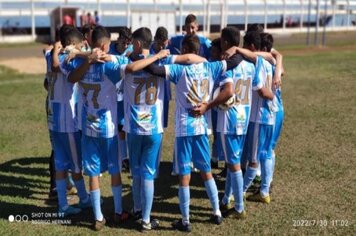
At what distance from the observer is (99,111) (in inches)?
215

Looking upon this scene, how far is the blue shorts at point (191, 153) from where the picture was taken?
5434mm

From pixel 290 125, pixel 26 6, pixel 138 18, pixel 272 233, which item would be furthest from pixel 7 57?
pixel 272 233

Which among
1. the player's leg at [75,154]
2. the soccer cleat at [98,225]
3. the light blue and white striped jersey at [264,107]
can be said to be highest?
the light blue and white striped jersey at [264,107]

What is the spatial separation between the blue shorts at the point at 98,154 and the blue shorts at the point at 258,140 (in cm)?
180

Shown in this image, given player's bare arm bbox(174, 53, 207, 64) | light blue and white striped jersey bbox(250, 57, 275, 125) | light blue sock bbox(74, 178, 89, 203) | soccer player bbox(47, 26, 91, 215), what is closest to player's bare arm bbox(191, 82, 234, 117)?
player's bare arm bbox(174, 53, 207, 64)

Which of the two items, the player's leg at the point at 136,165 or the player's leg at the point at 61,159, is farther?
the player's leg at the point at 61,159

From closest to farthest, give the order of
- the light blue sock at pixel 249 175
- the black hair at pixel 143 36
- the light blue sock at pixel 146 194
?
the black hair at pixel 143 36, the light blue sock at pixel 146 194, the light blue sock at pixel 249 175

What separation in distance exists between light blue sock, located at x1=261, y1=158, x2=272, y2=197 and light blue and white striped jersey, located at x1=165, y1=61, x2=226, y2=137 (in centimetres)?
129

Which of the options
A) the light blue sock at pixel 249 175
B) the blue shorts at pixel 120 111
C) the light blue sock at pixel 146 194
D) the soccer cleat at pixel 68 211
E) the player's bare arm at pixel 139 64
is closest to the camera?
the player's bare arm at pixel 139 64

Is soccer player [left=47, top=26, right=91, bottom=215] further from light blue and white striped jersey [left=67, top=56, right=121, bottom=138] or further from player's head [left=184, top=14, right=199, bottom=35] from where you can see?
player's head [left=184, top=14, right=199, bottom=35]

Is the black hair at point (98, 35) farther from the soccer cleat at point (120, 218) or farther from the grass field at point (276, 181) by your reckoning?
the grass field at point (276, 181)

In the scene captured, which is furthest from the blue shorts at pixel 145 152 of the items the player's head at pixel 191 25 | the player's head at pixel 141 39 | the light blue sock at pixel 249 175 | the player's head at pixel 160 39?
the player's head at pixel 191 25

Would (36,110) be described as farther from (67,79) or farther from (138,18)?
(138,18)

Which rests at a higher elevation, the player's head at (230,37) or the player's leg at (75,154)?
the player's head at (230,37)
